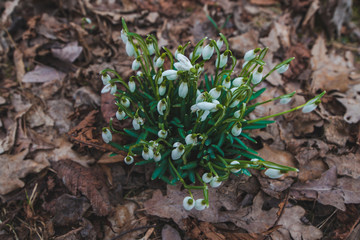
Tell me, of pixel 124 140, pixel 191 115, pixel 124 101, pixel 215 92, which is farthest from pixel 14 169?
pixel 215 92

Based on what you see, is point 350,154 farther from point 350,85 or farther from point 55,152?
point 55,152

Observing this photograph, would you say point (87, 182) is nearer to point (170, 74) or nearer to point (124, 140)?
point (124, 140)

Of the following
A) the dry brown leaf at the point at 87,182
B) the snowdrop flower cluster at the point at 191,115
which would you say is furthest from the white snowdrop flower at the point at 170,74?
the dry brown leaf at the point at 87,182

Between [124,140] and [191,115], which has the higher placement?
[191,115]

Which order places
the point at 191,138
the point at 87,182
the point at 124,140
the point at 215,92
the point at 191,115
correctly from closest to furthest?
the point at 215,92 < the point at 191,138 < the point at 191,115 < the point at 87,182 < the point at 124,140

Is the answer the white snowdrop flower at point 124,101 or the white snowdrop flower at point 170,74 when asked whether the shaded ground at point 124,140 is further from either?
the white snowdrop flower at point 170,74

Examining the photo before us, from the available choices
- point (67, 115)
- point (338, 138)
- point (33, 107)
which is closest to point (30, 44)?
point (33, 107)
